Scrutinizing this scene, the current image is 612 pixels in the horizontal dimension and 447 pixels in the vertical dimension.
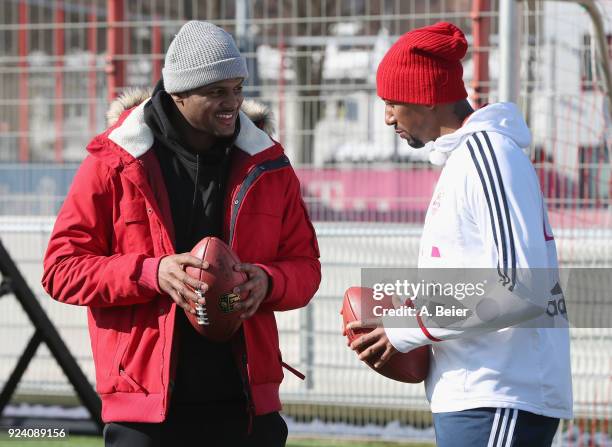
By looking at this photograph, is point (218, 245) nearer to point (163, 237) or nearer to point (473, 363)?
point (163, 237)

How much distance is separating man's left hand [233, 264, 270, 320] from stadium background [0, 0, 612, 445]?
10.1 ft

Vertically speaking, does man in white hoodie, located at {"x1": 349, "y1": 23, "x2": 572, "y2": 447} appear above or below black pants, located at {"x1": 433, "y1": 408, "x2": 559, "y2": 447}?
above

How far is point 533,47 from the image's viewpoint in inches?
Result: 245

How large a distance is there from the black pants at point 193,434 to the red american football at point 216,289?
0.29m

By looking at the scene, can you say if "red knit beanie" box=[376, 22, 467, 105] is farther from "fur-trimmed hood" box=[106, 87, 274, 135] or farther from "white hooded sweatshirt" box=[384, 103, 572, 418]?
"fur-trimmed hood" box=[106, 87, 274, 135]

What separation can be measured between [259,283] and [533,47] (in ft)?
11.6

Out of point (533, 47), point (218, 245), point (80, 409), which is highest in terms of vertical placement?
point (533, 47)

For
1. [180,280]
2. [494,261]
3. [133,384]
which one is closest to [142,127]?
[180,280]

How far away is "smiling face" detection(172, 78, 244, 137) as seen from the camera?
3.35m

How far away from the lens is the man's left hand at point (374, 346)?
3.01 m

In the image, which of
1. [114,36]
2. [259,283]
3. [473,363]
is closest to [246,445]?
[259,283]

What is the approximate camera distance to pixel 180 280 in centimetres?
311

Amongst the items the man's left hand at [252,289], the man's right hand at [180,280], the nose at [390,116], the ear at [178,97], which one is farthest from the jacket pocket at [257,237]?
the nose at [390,116]

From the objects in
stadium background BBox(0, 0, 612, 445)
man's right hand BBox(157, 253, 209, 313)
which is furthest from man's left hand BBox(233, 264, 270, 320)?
stadium background BBox(0, 0, 612, 445)
